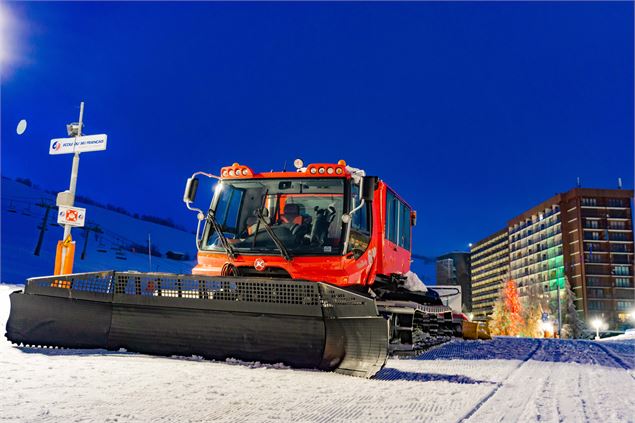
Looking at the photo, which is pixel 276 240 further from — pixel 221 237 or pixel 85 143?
pixel 85 143

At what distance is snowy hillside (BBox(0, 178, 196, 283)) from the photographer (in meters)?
30.6

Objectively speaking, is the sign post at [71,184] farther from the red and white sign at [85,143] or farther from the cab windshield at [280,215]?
the cab windshield at [280,215]

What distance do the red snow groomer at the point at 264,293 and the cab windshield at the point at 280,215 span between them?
17 mm

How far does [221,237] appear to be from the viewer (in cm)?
831

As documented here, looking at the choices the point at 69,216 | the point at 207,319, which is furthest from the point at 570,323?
the point at 207,319

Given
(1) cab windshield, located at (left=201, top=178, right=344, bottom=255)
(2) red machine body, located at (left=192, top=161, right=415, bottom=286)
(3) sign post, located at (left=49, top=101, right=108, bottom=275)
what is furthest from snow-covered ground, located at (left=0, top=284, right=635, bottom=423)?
(3) sign post, located at (left=49, top=101, right=108, bottom=275)

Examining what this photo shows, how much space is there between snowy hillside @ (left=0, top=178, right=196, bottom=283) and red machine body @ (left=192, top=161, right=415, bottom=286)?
2222cm

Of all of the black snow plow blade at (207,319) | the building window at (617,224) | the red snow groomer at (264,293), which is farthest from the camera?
the building window at (617,224)

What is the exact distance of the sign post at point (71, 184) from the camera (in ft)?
49.2

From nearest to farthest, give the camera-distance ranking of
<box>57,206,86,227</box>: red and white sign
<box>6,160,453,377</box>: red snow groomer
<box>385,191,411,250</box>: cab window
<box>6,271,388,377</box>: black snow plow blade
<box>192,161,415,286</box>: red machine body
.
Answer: <box>6,271,388,377</box>: black snow plow blade < <box>6,160,453,377</box>: red snow groomer < <box>192,161,415,286</box>: red machine body < <box>385,191,411,250</box>: cab window < <box>57,206,86,227</box>: red and white sign

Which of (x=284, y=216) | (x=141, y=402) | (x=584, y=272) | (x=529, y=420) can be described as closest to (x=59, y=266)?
(x=284, y=216)

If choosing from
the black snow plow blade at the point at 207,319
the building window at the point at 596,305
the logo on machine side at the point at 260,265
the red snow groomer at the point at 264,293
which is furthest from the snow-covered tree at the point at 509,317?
the black snow plow blade at the point at 207,319

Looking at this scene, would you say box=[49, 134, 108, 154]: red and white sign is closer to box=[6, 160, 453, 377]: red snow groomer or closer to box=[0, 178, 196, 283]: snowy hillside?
box=[6, 160, 453, 377]: red snow groomer

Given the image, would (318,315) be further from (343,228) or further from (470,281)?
(470,281)
